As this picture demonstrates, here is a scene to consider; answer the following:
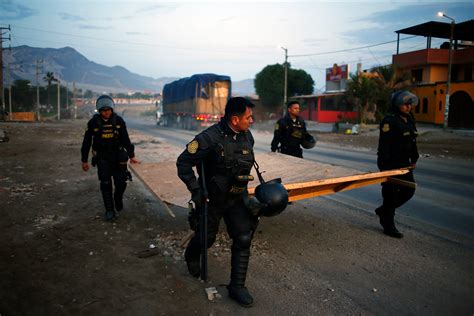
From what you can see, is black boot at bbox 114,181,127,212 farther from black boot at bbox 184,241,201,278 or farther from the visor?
black boot at bbox 184,241,201,278

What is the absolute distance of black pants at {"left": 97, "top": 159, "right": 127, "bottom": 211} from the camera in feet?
18.6

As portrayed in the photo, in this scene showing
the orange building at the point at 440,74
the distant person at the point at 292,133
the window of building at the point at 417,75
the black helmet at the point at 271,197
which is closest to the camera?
the black helmet at the point at 271,197

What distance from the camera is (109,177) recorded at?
5.71 m

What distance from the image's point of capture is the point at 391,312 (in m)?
3.17

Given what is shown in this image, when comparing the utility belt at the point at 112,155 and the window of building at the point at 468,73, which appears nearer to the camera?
the utility belt at the point at 112,155

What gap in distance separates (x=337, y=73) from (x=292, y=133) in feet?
140

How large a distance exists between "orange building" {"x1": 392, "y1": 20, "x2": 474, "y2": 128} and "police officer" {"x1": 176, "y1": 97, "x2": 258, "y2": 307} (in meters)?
29.7

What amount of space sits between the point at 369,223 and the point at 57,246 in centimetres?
426

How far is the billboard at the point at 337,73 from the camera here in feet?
149

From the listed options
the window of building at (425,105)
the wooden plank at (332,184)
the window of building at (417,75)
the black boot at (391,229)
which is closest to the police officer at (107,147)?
the wooden plank at (332,184)

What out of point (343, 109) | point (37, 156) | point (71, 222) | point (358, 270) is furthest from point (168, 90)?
point (358, 270)

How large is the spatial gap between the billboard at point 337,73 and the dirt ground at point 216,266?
138ft

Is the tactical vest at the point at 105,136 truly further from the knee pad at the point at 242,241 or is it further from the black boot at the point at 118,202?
the knee pad at the point at 242,241

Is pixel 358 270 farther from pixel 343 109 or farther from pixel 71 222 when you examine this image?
pixel 343 109
